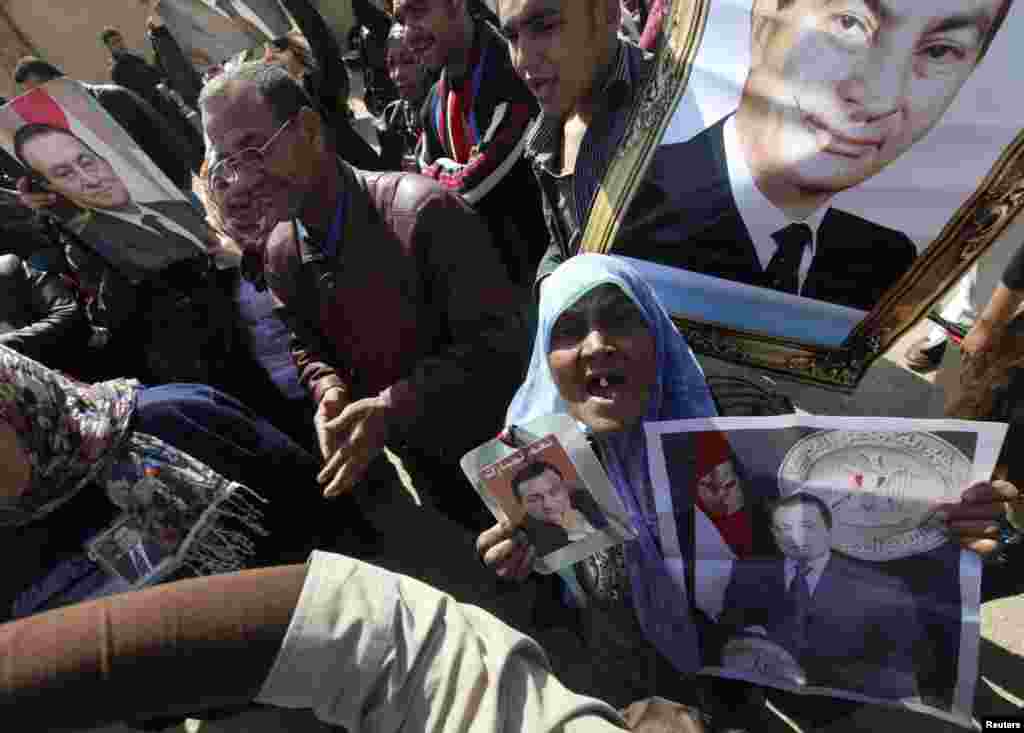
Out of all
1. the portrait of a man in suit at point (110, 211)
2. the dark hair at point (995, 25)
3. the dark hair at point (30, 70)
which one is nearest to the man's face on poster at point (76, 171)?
the portrait of a man in suit at point (110, 211)

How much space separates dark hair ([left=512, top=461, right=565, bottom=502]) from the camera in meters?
1.41

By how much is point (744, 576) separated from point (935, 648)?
1.30 ft

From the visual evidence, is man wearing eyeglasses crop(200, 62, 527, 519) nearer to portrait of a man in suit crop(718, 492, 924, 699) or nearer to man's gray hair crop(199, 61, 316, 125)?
man's gray hair crop(199, 61, 316, 125)

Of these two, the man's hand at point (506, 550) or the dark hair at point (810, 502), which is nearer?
the dark hair at point (810, 502)

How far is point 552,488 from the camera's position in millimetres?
1443

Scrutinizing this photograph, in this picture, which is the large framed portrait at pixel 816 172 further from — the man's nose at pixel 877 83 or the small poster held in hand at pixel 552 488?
the small poster held in hand at pixel 552 488

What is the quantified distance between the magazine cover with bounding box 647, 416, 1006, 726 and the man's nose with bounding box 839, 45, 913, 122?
0.87 m

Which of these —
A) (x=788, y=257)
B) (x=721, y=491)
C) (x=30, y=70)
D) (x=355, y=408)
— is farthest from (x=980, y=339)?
(x=30, y=70)

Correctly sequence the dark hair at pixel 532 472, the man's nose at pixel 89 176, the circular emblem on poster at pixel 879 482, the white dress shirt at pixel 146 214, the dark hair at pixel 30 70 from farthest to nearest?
1. the dark hair at pixel 30 70
2. the white dress shirt at pixel 146 214
3. the man's nose at pixel 89 176
4. the dark hair at pixel 532 472
5. the circular emblem on poster at pixel 879 482

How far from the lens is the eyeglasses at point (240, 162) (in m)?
1.81

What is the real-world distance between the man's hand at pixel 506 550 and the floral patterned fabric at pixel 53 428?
0.97m

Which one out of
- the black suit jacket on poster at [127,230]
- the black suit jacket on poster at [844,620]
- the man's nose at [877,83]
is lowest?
the black suit jacket on poster at [844,620]

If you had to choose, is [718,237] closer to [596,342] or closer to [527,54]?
[596,342]

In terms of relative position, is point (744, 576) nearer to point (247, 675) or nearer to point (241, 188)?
point (247, 675)
